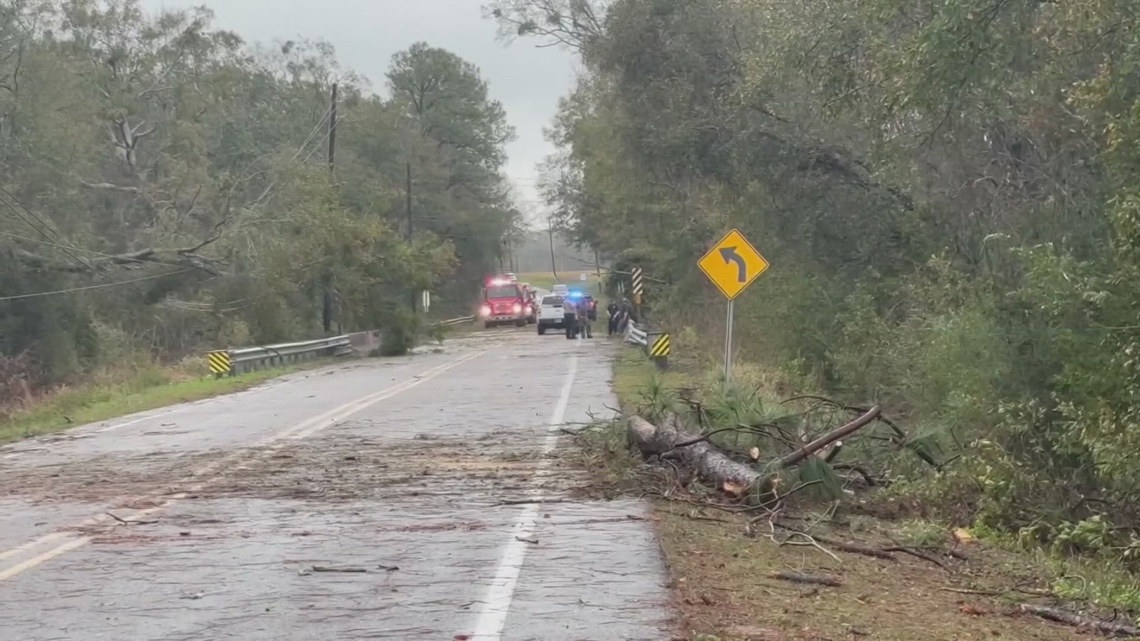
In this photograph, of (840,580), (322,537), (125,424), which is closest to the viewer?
(840,580)

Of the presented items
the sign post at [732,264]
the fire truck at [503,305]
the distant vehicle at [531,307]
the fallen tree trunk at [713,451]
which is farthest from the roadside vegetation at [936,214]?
the distant vehicle at [531,307]

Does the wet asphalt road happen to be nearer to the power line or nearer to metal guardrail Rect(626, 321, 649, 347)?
metal guardrail Rect(626, 321, 649, 347)

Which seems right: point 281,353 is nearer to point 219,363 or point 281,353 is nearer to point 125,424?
point 219,363

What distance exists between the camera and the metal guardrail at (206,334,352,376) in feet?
119

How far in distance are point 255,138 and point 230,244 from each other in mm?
32453

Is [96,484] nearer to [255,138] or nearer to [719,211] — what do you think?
[719,211]

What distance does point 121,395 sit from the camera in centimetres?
3145

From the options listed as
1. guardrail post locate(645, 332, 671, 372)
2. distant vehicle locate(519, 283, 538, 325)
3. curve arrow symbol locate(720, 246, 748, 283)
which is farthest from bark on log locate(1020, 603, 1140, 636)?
distant vehicle locate(519, 283, 538, 325)

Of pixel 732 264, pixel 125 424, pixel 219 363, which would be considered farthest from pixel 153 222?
pixel 732 264

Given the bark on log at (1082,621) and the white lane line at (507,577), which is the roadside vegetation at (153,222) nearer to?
the white lane line at (507,577)

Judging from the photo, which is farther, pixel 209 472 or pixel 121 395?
pixel 121 395

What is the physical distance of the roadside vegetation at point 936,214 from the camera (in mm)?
12109

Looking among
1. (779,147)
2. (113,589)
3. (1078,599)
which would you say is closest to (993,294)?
(1078,599)

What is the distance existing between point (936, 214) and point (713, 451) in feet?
45.4
